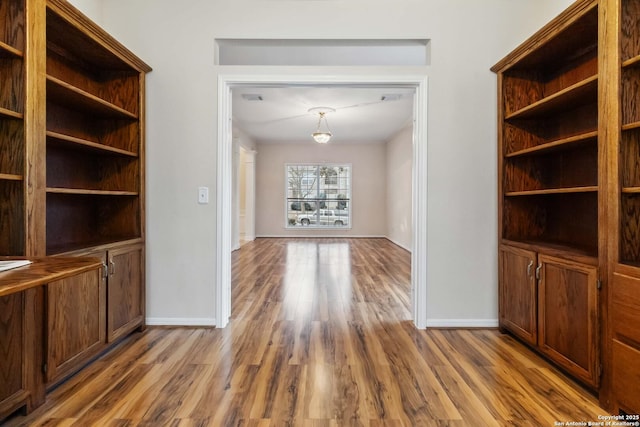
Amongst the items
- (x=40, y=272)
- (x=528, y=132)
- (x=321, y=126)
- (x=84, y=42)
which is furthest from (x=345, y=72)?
(x=321, y=126)

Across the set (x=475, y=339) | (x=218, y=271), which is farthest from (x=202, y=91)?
(x=475, y=339)

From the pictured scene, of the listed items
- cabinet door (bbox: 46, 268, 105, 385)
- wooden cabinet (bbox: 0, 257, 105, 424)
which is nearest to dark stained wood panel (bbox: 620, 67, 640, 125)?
wooden cabinet (bbox: 0, 257, 105, 424)

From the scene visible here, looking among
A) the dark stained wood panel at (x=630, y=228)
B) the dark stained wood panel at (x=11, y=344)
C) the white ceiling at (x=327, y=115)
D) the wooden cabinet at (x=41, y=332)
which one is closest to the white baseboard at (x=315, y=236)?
the white ceiling at (x=327, y=115)

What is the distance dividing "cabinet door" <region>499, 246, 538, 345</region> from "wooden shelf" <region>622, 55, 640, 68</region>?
1144mm

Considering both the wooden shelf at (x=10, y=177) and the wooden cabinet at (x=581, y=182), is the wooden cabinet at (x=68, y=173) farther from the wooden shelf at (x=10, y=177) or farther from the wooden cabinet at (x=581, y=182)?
the wooden cabinet at (x=581, y=182)

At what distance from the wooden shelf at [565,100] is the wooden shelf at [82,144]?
2.92m

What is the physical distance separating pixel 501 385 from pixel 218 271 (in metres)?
2.09

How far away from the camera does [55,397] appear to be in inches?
68.9

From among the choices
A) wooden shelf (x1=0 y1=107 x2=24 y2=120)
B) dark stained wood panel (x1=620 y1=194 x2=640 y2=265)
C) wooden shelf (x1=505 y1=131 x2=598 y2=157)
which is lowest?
dark stained wood panel (x1=620 y1=194 x2=640 y2=265)

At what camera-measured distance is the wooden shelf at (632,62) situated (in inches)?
60.5

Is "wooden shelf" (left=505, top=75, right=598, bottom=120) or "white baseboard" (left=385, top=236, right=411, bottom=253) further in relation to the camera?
"white baseboard" (left=385, top=236, right=411, bottom=253)

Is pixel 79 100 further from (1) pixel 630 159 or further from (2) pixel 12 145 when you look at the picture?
(1) pixel 630 159

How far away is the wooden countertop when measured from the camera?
103 cm

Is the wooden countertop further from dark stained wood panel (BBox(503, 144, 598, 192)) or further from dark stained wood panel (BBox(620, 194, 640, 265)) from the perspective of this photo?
dark stained wood panel (BBox(503, 144, 598, 192))
